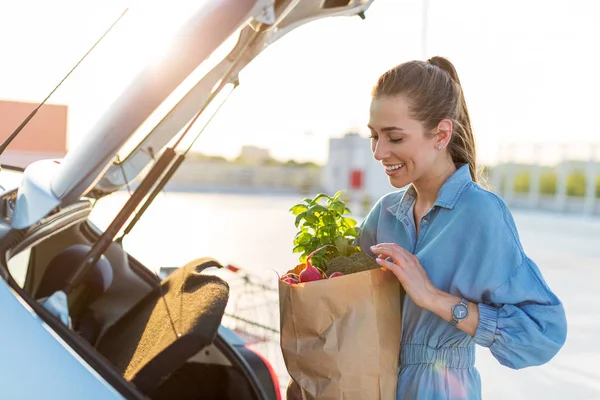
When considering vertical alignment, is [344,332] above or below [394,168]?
below

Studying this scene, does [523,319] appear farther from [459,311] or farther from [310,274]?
[310,274]

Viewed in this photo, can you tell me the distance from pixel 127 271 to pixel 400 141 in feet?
3.95

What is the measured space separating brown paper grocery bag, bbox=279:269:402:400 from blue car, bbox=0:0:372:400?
0.65 feet

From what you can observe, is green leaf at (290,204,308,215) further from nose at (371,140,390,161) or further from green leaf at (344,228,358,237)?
nose at (371,140,390,161)

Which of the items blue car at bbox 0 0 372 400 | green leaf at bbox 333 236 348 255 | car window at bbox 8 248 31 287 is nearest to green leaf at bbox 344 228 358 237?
green leaf at bbox 333 236 348 255

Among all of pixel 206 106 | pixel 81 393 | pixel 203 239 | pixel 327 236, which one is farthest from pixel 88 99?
pixel 203 239

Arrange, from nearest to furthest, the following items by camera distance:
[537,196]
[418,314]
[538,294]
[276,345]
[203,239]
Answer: [538,294]
[418,314]
[276,345]
[203,239]
[537,196]

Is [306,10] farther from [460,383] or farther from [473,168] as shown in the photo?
[460,383]

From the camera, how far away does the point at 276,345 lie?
5047mm

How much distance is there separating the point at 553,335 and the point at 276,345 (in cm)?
357

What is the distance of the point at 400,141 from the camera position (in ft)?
5.65

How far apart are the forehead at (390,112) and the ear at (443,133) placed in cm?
8

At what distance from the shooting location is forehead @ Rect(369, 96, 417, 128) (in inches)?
67.8

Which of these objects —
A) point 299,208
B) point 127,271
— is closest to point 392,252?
point 299,208
